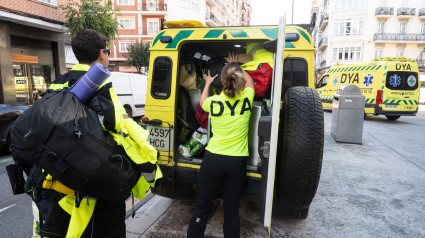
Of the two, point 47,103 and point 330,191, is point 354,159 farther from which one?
point 47,103

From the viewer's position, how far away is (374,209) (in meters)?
3.59

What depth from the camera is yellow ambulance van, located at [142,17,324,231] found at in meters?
2.28

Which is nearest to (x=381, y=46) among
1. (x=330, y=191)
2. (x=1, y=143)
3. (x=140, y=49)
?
(x=140, y=49)

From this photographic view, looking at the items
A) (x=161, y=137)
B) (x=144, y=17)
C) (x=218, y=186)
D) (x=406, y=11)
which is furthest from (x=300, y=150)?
(x=406, y=11)

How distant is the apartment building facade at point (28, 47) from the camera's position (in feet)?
38.3

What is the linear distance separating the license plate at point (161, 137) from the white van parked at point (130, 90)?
22.7 ft

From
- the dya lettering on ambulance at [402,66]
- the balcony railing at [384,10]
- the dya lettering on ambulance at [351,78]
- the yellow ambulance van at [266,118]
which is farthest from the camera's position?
the balcony railing at [384,10]

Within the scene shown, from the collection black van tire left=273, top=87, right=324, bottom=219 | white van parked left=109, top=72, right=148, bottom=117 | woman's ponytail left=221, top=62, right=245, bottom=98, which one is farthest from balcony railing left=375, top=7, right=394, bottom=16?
woman's ponytail left=221, top=62, right=245, bottom=98

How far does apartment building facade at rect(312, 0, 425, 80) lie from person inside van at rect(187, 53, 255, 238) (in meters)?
39.2

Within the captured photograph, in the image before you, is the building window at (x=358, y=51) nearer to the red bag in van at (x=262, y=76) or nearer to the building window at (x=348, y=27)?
the building window at (x=348, y=27)

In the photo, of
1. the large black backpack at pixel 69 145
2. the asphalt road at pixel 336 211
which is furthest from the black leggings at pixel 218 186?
the large black backpack at pixel 69 145

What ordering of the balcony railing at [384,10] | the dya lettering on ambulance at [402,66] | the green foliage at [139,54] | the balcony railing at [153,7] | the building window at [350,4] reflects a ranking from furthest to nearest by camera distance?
the balcony railing at [153,7], the building window at [350,4], the balcony railing at [384,10], the green foliage at [139,54], the dya lettering on ambulance at [402,66]

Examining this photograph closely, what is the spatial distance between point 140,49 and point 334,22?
2699cm

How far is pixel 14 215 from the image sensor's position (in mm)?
3352
